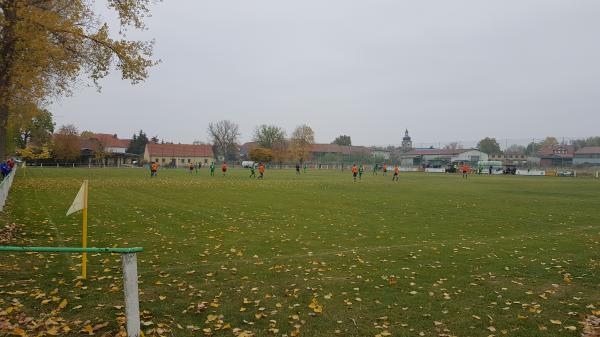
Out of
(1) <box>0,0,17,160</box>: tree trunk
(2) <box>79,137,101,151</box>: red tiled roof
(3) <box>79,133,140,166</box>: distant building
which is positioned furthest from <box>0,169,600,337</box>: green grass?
(2) <box>79,137,101,151</box>: red tiled roof

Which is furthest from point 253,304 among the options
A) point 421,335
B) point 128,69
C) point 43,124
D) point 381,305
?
point 43,124

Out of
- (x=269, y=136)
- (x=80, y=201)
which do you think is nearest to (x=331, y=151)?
(x=269, y=136)

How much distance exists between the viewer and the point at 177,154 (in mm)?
121875

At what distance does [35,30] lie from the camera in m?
11.2

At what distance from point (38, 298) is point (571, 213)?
19.2m

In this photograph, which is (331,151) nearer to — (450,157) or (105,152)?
(450,157)

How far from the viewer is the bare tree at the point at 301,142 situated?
111 m

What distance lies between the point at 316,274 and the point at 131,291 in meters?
4.02

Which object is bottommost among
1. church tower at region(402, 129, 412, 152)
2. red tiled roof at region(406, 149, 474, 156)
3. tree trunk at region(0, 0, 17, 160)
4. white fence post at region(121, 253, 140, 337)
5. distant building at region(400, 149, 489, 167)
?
white fence post at region(121, 253, 140, 337)

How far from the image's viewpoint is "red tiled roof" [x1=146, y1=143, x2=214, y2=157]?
390 ft

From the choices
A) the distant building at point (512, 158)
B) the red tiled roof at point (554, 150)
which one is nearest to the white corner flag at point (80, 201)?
the distant building at point (512, 158)

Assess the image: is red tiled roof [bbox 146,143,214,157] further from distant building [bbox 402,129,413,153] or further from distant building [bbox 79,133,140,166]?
distant building [bbox 402,129,413,153]

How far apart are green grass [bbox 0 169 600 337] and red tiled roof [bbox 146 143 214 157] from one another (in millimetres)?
108055

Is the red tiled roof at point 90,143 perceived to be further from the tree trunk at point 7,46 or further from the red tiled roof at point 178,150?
the tree trunk at point 7,46
